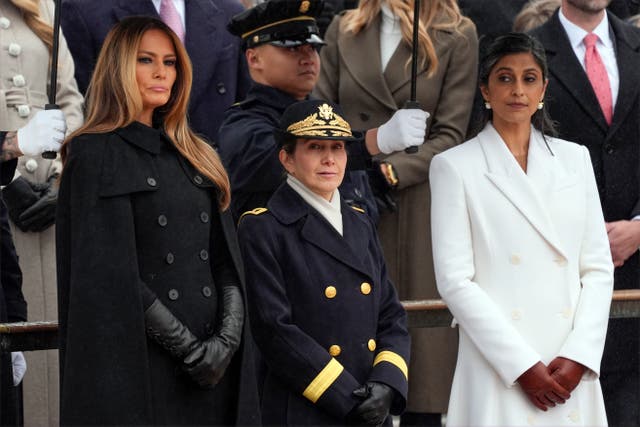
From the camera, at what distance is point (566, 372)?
5371mm

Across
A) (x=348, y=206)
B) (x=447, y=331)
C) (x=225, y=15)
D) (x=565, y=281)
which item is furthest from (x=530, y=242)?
(x=225, y=15)

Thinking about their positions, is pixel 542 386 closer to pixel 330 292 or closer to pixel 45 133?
pixel 330 292

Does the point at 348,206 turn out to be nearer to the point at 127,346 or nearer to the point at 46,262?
the point at 127,346

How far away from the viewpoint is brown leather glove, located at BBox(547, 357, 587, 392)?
17.6 ft

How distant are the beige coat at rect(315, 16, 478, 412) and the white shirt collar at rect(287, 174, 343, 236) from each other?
1.61 metres

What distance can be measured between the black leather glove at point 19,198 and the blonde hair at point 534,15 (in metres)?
2.89

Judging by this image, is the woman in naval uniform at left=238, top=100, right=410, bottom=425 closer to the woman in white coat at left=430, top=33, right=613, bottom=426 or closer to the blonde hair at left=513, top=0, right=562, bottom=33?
the woman in white coat at left=430, top=33, right=613, bottom=426

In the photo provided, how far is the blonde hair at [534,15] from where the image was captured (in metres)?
7.59

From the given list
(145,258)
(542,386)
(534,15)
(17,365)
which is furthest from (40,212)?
(534,15)

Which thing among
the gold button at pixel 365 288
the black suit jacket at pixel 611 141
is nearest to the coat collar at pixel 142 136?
the gold button at pixel 365 288

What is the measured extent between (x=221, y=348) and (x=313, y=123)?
3.26ft

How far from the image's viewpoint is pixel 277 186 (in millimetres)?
5840

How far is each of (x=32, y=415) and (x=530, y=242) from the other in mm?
2600

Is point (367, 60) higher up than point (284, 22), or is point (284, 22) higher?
point (284, 22)
